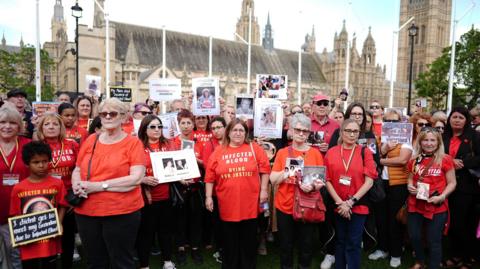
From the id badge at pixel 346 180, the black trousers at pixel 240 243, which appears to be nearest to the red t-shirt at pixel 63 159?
the black trousers at pixel 240 243

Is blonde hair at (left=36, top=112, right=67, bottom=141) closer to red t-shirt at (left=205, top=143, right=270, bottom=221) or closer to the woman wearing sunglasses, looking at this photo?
the woman wearing sunglasses

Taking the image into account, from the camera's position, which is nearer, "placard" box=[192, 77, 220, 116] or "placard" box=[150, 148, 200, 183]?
"placard" box=[150, 148, 200, 183]

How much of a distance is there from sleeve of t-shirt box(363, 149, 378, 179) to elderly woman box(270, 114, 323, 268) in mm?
563

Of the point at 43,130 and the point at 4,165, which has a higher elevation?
the point at 43,130

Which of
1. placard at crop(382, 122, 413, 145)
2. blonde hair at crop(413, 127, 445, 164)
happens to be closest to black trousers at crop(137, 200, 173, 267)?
placard at crop(382, 122, 413, 145)

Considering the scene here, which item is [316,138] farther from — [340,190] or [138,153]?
[138,153]

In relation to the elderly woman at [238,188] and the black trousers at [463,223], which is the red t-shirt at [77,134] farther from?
the black trousers at [463,223]

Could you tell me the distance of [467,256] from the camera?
525cm

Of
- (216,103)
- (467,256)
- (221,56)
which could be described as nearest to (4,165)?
(216,103)

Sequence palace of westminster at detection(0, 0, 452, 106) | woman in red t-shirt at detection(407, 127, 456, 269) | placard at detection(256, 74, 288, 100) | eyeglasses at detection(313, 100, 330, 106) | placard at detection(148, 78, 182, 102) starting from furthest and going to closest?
1. palace of westminster at detection(0, 0, 452, 106)
2. placard at detection(148, 78, 182, 102)
3. placard at detection(256, 74, 288, 100)
4. eyeglasses at detection(313, 100, 330, 106)
5. woman in red t-shirt at detection(407, 127, 456, 269)

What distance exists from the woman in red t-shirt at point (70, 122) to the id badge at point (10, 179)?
1.39 m

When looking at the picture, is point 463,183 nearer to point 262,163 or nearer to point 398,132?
point 398,132

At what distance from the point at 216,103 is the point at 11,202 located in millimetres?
4029

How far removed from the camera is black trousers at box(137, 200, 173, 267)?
15.6ft
